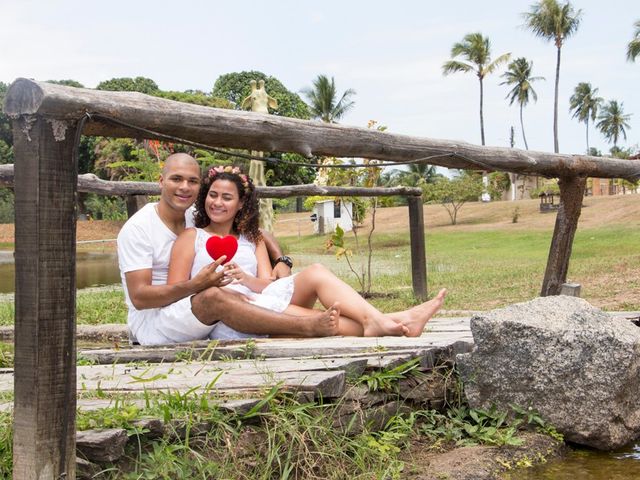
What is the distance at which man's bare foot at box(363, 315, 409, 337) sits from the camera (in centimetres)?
501

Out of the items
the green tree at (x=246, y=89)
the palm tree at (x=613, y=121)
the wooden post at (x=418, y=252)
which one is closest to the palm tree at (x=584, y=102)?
the palm tree at (x=613, y=121)

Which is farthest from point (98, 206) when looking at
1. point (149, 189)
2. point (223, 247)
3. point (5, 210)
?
point (223, 247)

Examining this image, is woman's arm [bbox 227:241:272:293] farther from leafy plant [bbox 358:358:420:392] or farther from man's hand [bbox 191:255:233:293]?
leafy plant [bbox 358:358:420:392]

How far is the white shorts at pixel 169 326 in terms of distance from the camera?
16.0 ft

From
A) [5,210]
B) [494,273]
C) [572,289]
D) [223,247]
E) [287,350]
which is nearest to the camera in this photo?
[287,350]

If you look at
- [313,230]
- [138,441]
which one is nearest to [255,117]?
[138,441]

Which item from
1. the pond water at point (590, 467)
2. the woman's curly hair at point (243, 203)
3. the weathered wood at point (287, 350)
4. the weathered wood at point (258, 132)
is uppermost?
the weathered wood at point (258, 132)

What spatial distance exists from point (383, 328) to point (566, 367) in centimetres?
115

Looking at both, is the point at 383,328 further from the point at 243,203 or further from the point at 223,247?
the point at 243,203

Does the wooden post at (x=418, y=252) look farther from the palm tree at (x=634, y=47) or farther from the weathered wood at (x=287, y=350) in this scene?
the palm tree at (x=634, y=47)

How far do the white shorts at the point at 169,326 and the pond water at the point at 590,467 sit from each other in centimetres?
199

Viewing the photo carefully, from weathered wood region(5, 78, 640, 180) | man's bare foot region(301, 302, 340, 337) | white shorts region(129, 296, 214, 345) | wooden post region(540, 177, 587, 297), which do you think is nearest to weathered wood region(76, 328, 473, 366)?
man's bare foot region(301, 302, 340, 337)

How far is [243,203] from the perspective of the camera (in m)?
5.42

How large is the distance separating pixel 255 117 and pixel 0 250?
2889 centimetres
